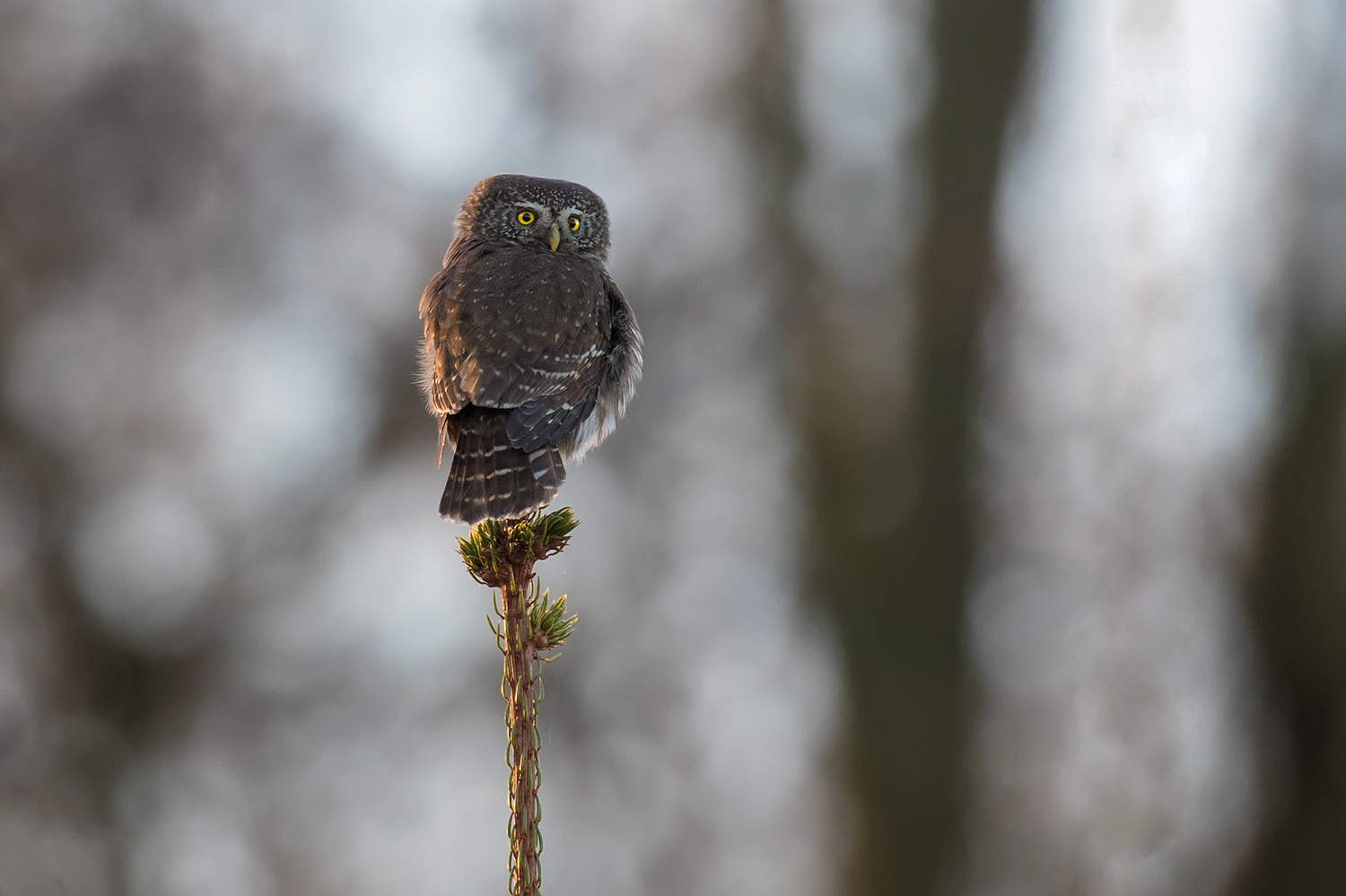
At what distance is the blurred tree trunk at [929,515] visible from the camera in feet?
15.9

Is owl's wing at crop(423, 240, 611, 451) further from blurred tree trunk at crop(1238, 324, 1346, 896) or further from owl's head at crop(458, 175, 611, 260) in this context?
blurred tree trunk at crop(1238, 324, 1346, 896)

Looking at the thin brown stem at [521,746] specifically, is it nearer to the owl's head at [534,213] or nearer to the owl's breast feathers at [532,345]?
the owl's breast feathers at [532,345]

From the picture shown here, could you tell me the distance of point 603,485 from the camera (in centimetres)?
516

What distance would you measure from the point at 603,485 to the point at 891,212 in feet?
7.37

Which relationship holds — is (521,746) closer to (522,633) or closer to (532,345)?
(522,633)

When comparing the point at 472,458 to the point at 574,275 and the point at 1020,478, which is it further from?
the point at 1020,478

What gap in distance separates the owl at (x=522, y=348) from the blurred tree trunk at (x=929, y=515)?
229 centimetres

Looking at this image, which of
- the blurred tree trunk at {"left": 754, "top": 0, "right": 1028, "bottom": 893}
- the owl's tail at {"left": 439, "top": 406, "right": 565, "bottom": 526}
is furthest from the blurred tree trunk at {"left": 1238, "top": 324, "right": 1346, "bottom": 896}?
the owl's tail at {"left": 439, "top": 406, "right": 565, "bottom": 526}

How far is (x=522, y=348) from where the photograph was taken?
260 cm

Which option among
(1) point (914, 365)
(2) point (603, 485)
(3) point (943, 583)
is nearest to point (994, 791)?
(3) point (943, 583)

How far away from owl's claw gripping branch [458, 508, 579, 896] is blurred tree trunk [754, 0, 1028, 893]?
10.4 feet

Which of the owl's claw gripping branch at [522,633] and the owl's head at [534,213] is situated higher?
the owl's head at [534,213]

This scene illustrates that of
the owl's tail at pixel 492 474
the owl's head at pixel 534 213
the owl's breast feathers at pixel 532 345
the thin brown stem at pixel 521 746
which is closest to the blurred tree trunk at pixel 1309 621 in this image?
the owl's breast feathers at pixel 532 345

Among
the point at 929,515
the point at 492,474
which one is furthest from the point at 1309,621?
the point at 492,474
